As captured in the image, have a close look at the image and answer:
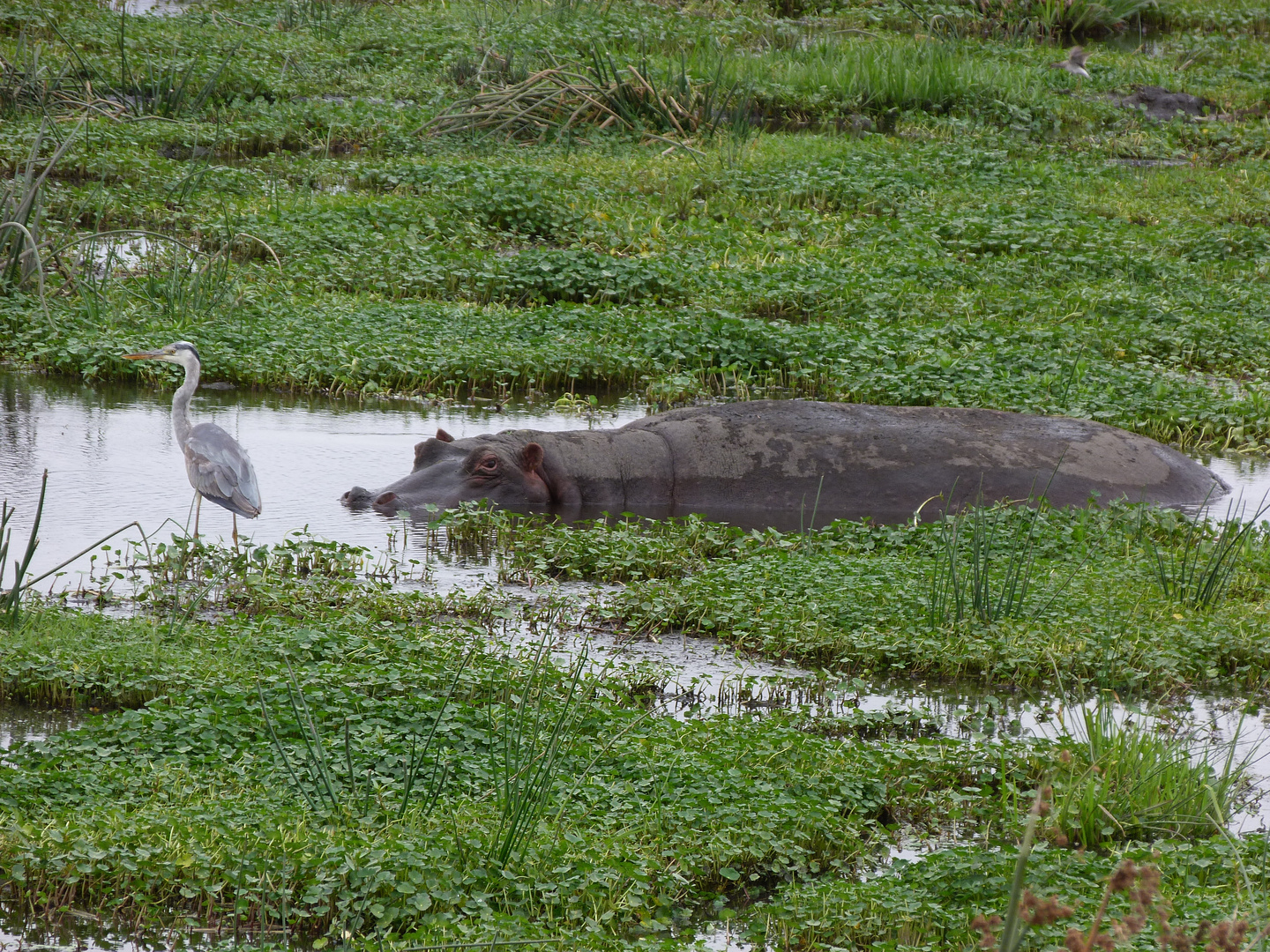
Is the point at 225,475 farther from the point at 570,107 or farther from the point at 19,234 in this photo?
the point at 570,107

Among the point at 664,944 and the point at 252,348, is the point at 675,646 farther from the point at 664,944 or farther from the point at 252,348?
the point at 252,348

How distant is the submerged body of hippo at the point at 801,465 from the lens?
8.20 metres

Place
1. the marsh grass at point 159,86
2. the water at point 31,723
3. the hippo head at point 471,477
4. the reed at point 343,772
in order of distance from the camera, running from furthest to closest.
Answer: the marsh grass at point 159,86 → the hippo head at point 471,477 → the water at point 31,723 → the reed at point 343,772

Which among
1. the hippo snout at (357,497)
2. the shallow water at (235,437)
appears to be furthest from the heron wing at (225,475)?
the hippo snout at (357,497)

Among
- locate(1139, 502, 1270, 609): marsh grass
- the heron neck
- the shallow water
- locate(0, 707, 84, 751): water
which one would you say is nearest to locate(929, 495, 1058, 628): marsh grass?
locate(1139, 502, 1270, 609): marsh grass

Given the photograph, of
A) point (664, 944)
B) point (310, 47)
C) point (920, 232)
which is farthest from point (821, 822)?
point (310, 47)

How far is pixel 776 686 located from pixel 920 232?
8.77 meters

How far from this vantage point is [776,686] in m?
5.58

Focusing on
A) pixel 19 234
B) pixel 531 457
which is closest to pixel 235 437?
pixel 531 457

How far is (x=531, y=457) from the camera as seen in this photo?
8102mm

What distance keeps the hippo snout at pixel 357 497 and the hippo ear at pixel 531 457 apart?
2.85ft

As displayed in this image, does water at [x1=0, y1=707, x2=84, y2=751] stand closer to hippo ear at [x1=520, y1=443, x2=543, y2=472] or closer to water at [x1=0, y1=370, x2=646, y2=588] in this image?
water at [x1=0, y1=370, x2=646, y2=588]

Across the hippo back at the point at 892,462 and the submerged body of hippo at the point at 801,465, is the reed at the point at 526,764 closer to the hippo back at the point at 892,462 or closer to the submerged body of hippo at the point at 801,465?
the submerged body of hippo at the point at 801,465

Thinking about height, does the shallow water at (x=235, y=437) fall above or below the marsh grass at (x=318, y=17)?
below
